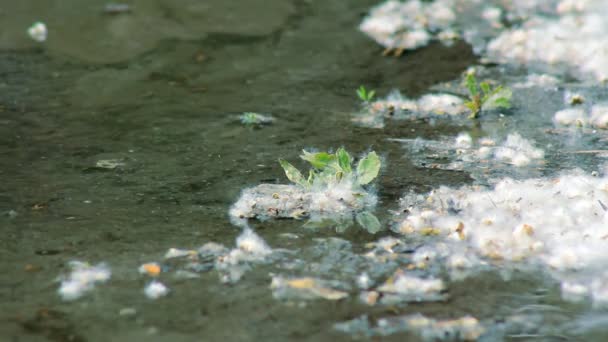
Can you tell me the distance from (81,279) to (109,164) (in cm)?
96

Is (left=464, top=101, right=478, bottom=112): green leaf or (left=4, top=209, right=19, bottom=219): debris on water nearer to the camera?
(left=4, top=209, right=19, bottom=219): debris on water

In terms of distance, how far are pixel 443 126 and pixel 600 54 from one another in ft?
4.14

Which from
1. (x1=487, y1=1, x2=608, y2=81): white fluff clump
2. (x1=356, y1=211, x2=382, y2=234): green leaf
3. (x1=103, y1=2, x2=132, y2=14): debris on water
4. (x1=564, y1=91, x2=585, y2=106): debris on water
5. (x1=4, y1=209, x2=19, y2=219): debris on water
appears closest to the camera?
(x1=356, y1=211, x2=382, y2=234): green leaf

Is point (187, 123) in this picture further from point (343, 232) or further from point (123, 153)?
point (343, 232)

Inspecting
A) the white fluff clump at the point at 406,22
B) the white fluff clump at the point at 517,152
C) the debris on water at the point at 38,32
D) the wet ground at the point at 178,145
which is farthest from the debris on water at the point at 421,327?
the debris on water at the point at 38,32

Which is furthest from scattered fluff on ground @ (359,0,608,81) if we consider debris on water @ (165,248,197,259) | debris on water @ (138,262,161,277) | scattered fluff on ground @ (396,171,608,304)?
debris on water @ (138,262,161,277)

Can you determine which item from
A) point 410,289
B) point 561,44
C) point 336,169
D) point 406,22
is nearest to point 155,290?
point 410,289

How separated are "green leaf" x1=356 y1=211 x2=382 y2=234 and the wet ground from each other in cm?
4

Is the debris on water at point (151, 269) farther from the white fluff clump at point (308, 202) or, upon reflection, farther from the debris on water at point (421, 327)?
the debris on water at point (421, 327)

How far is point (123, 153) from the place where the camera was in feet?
10.3

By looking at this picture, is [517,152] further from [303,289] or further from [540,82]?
[303,289]

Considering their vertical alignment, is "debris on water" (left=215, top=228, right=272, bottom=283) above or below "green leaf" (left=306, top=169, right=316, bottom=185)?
below

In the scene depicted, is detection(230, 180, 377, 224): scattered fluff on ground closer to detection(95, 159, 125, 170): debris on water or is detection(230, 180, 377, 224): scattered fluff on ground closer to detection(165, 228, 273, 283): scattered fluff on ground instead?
detection(165, 228, 273, 283): scattered fluff on ground

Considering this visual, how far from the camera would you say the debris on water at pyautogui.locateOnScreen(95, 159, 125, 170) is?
2.99m
